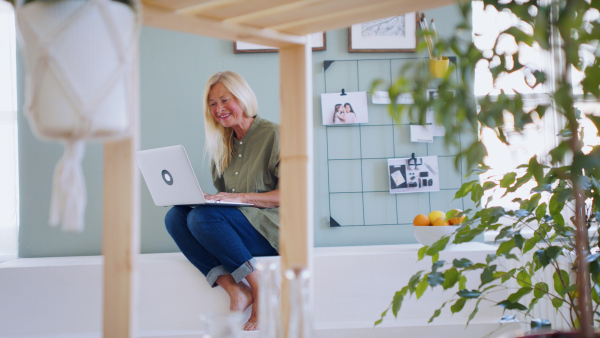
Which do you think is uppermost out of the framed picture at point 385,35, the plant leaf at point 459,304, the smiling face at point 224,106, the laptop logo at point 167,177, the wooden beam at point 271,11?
the framed picture at point 385,35

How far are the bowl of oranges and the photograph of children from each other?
0.60m

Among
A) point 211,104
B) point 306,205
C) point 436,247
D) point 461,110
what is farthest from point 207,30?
point 211,104

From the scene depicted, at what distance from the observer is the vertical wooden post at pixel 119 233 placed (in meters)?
0.80

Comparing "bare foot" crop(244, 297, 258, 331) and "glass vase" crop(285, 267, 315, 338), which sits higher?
"glass vase" crop(285, 267, 315, 338)

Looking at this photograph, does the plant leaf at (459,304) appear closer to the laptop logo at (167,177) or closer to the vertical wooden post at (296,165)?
the vertical wooden post at (296,165)

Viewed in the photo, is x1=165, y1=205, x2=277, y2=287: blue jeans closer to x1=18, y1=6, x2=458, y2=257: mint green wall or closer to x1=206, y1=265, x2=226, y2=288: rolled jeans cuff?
→ x1=206, y1=265, x2=226, y2=288: rolled jeans cuff

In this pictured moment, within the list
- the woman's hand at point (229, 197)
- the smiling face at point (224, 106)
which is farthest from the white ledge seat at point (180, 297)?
the smiling face at point (224, 106)

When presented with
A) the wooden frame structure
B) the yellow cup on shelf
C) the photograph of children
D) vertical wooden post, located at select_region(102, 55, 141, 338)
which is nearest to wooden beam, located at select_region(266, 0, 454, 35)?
the wooden frame structure

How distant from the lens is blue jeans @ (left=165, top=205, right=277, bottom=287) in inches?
80.0

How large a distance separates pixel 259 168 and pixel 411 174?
2.54 ft

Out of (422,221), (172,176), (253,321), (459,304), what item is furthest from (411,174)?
(459,304)

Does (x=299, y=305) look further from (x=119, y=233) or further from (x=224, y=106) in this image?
(x=224, y=106)

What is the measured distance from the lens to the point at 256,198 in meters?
2.18

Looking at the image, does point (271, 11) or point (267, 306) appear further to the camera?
point (271, 11)
